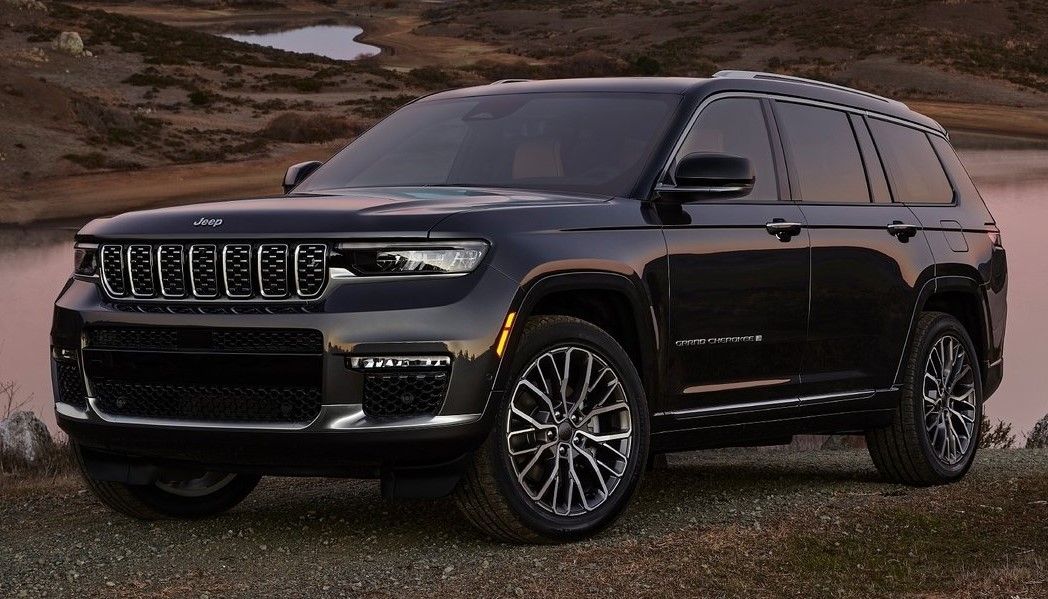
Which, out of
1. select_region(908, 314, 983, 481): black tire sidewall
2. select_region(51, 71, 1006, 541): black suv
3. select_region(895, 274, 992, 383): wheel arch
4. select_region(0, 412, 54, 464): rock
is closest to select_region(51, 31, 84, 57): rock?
select_region(0, 412, 54, 464): rock

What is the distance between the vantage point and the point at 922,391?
8.53 m

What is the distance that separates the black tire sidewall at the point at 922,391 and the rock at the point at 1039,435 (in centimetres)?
730

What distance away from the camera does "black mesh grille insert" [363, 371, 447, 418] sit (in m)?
5.82

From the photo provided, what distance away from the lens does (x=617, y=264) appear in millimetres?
6453

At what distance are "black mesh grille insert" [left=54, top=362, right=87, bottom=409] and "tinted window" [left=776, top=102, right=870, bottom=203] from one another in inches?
131

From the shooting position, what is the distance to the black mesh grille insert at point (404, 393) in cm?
582

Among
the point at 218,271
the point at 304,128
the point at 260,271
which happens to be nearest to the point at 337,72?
the point at 304,128

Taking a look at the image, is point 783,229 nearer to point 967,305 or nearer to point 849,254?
point 849,254

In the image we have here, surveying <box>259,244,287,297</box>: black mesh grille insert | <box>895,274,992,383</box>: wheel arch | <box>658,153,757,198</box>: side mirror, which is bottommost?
<box>895,274,992,383</box>: wheel arch

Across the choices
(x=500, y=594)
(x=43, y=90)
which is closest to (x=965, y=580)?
(x=500, y=594)

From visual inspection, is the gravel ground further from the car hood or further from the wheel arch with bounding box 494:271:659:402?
the car hood

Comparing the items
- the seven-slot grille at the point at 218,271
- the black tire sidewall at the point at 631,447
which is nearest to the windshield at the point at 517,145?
the black tire sidewall at the point at 631,447

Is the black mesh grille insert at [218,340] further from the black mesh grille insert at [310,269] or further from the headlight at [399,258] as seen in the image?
the headlight at [399,258]

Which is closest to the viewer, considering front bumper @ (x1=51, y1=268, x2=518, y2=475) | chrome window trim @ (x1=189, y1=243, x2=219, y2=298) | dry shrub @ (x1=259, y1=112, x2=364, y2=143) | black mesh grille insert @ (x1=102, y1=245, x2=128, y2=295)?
front bumper @ (x1=51, y1=268, x2=518, y2=475)
